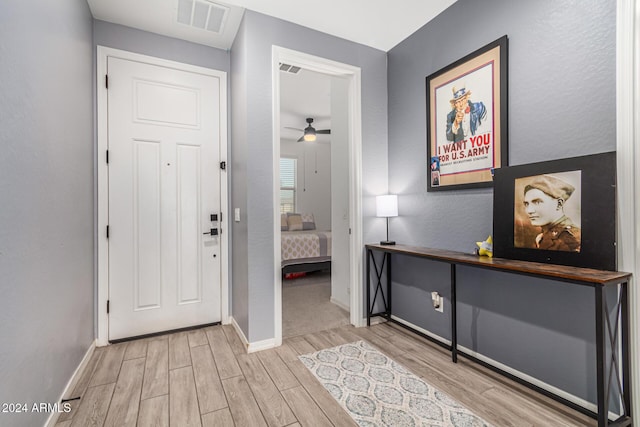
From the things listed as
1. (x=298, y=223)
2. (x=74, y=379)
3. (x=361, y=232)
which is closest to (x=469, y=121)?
(x=361, y=232)

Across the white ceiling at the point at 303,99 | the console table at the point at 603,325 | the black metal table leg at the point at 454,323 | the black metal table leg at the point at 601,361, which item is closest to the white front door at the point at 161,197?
the white ceiling at the point at 303,99

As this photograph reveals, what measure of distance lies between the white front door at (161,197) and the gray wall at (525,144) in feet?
6.29

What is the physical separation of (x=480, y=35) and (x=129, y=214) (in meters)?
3.08

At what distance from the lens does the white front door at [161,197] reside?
253 centimetres

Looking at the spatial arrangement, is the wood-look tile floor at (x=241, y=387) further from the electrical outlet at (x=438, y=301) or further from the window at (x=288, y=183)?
the window at (x=288, y=183)

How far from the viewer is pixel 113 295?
2516 millimetres

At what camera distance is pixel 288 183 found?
Result: 7055 mm

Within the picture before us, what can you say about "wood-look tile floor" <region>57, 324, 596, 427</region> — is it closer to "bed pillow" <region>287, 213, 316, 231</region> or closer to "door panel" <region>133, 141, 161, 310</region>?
"door panel" <region>133, 141, 161, 310</region>

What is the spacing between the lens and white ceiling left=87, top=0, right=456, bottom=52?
2.29 meters

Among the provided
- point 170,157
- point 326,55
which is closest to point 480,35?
point 326,55

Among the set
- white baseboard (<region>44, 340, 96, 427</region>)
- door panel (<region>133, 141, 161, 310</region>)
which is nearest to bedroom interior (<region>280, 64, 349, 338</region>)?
door panel (<region>133, 141, 161, 310</region>)

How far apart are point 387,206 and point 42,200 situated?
235 cm

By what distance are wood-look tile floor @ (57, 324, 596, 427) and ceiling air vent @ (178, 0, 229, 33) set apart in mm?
2667

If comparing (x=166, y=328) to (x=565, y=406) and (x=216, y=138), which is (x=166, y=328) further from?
(x=565, y=406)
